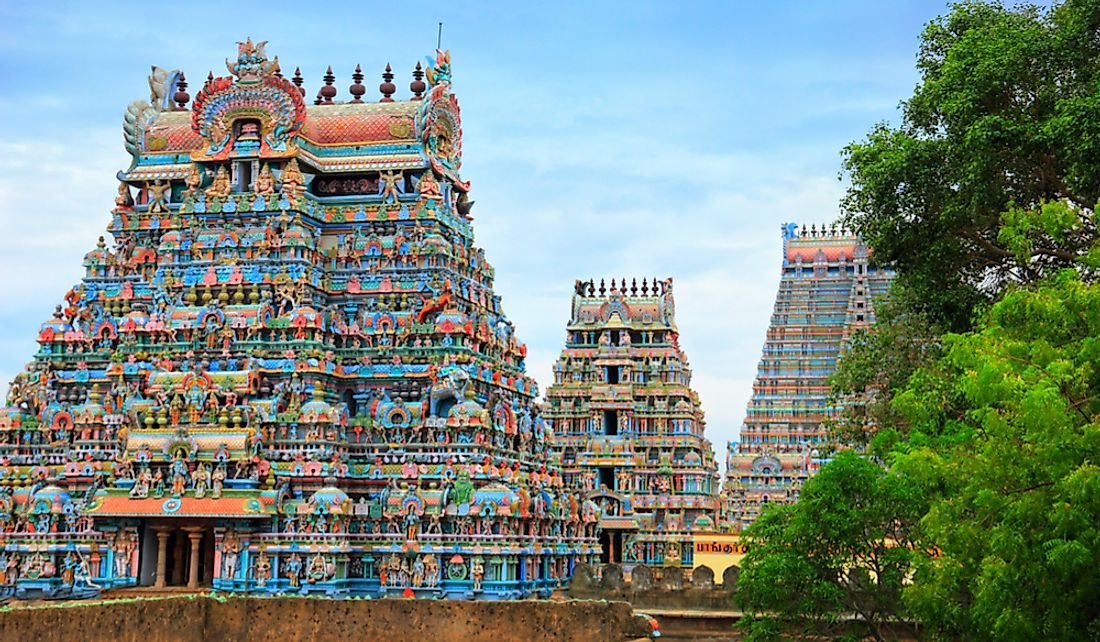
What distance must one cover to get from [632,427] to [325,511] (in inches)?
1057

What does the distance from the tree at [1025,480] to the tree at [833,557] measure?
465 cm

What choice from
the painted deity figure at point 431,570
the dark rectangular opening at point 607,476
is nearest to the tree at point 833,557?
the painted deity figure at point 431,570

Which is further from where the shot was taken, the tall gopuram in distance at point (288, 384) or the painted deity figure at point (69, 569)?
the painted deity figure at point (69, 569)

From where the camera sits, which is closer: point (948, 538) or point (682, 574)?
point (948, 538)

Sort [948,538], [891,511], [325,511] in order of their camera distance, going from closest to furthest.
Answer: [948,538], [891,511], [325,511]

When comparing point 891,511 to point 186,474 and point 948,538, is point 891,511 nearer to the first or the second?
point 948,538

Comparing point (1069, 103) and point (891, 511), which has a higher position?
point (1069, 103)

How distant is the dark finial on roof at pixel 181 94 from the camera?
46938 mm

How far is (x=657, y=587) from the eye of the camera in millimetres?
38719

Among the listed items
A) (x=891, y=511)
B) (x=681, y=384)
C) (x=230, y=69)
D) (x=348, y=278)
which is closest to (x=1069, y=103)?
(x=891, y=511)

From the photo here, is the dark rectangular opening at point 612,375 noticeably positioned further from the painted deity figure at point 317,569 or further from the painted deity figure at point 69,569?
the painted deity figure at point 69,569

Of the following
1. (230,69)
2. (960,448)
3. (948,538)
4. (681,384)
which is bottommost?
(948,538)

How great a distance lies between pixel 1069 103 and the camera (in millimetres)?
24125

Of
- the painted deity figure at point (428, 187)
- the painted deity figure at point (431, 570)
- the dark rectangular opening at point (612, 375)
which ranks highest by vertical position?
the painted deity figure at point (428, 187)
